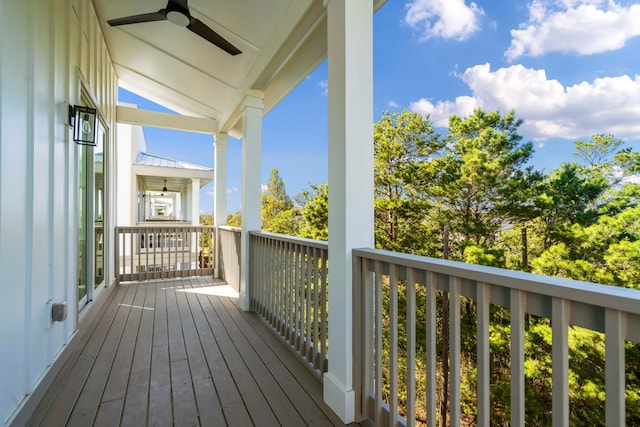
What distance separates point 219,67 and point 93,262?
2.56 meters

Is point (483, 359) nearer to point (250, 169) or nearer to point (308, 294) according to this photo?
point (308, 294)

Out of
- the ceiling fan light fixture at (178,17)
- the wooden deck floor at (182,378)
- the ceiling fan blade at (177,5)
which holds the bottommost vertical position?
the wooden deck floor at (182,378)

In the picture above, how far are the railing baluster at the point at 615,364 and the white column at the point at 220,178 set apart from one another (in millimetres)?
5391

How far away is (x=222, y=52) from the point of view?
→ 347 centimetres

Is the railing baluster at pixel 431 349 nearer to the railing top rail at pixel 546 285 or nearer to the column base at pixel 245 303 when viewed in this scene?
the railing top rail at pixel 546 285

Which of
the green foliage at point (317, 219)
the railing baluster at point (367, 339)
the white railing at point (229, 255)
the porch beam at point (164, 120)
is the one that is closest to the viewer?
the railing baluster at point (367, 339)

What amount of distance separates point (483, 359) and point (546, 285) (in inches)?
14.6

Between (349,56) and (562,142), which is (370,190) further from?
(562,142)

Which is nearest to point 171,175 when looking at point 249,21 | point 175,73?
point 175,73

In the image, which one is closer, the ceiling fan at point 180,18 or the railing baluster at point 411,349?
the railing baluster at point 411,349

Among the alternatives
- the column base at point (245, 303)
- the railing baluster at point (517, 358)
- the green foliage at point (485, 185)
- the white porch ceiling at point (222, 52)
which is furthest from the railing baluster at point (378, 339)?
the green foliage at point (485, 185)

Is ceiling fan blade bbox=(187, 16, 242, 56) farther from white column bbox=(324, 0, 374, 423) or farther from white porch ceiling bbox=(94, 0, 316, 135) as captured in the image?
white column bbox=(324, 0, 374, 423)

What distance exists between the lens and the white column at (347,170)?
178 centimetres

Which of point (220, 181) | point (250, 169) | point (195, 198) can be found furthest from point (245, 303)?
point (195, 198)
